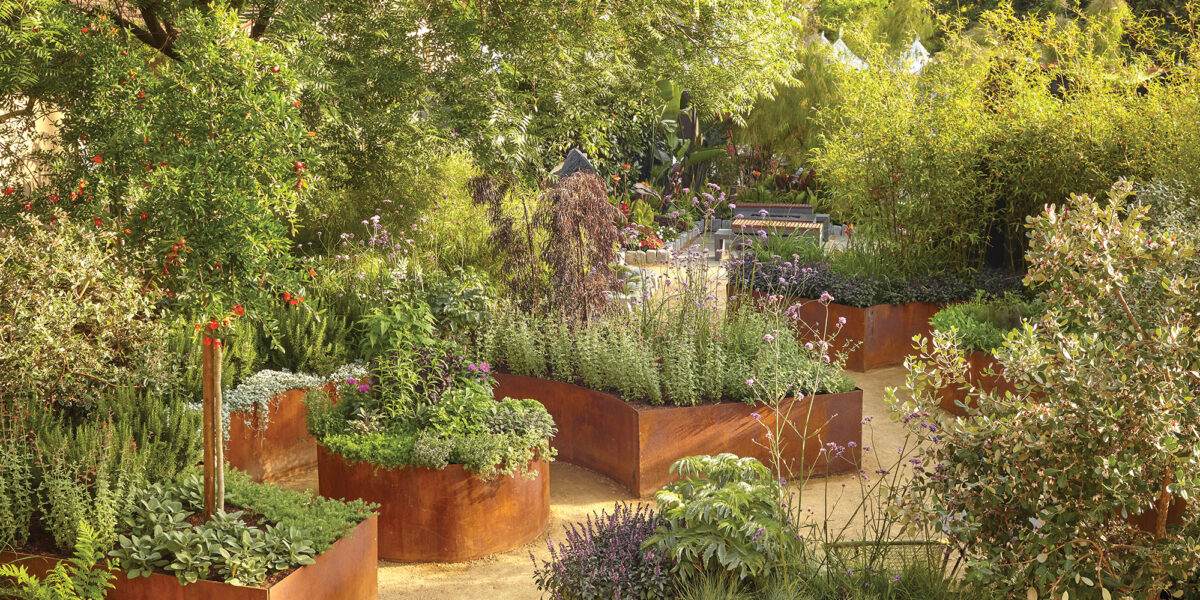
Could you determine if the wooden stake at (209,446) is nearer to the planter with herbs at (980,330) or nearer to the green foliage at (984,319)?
the planter with herbs at (980,330)

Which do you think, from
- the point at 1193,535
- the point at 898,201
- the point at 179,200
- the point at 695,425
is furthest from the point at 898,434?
the point at 179,200

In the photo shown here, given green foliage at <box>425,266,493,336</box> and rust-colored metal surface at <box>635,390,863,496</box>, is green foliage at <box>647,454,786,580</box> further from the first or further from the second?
green foliage at <box>425,266,493,336</box>

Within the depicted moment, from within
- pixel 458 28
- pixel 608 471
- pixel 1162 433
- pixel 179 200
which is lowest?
pixel 608 471

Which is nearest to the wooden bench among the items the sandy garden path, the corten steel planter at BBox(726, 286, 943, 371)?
the corten steel planter at BBox(726, 286, 943, 371)

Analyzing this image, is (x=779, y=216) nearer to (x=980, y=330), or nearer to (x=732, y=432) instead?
(x=980, y=330)

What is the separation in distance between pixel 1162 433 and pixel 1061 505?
1.25 feet

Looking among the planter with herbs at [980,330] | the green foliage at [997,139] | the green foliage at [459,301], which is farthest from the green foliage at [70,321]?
the green foliage at [997,139]

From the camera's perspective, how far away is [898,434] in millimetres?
6836

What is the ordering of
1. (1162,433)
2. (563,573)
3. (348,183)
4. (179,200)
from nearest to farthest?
(1162,433) < (179,200) < (563,573) < (348,183)

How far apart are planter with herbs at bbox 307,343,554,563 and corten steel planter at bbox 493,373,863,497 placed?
683 millimetres

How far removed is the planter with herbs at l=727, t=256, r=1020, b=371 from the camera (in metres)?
8.30

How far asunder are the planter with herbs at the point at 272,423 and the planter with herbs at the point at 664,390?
3.97 feet

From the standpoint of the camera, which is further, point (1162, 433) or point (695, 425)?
point (695, 425)

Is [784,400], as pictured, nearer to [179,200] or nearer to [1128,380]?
[1128,380]
